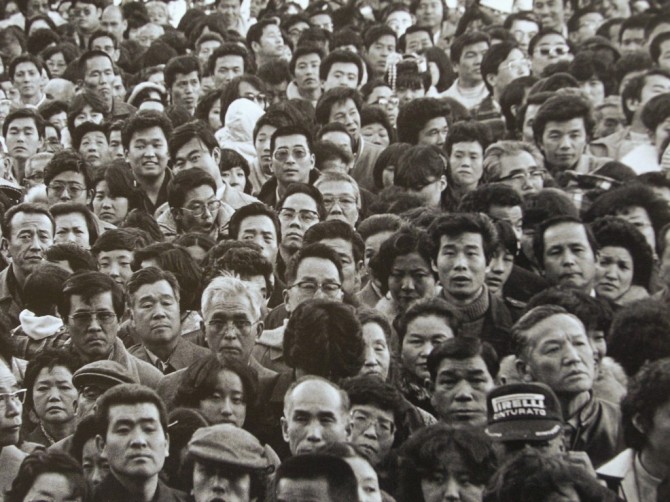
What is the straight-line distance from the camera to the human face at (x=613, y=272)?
20.5 ft

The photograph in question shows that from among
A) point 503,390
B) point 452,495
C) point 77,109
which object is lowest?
point 452,495

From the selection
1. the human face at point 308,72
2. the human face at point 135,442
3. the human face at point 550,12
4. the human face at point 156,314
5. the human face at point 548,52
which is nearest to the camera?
the human face at point 135,442

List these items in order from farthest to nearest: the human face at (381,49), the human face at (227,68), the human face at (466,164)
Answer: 1. the human face at (381,49)
2. the human face at (227,68)
3. the human face at (466,164)

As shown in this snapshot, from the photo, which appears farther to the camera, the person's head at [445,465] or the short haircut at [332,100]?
the short haircut at [332,100]

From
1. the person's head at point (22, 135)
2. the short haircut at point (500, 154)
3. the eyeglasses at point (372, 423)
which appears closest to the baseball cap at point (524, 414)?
the eyeglasses at point (372, 423)

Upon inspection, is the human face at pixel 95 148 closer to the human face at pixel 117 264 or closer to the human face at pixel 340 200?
the human face at pixel 340 200

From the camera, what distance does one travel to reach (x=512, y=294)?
620cm

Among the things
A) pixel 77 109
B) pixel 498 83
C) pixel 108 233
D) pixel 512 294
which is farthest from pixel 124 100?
pixel 512 294

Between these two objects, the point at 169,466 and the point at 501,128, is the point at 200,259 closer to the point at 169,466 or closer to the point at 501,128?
the point at 169,466

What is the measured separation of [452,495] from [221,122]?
490 cm

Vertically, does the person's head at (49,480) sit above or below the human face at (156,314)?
below

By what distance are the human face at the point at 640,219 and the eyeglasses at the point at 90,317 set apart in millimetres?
2560

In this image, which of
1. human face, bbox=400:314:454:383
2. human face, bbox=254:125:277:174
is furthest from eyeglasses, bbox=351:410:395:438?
human face, bbox=254:125:277:174

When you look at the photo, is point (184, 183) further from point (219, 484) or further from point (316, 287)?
point (219, 484)
